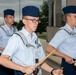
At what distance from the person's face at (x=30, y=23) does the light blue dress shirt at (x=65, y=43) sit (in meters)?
1.02

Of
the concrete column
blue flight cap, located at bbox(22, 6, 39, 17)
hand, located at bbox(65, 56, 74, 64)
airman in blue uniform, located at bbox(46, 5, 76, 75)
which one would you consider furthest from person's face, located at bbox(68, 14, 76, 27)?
the concrete column

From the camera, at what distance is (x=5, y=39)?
7801 mm

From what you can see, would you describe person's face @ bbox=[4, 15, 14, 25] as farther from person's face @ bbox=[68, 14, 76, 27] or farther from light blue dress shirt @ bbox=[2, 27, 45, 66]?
light blue dress shirt @ bbox=[2, 27, 45, 66]

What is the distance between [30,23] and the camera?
4629 millimetres

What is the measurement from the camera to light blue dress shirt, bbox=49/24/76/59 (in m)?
5.63

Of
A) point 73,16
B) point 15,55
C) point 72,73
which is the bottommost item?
point 72,73

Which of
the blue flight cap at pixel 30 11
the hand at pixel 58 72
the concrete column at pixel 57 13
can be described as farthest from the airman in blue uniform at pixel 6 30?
the concrete column at pixel 57 13

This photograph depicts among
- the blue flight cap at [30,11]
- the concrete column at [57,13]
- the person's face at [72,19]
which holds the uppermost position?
the blue flight cap at [30,11]

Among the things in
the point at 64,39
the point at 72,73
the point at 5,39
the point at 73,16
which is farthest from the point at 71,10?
the point at 5,39

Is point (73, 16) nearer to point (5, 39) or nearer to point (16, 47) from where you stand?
point (16, 47)

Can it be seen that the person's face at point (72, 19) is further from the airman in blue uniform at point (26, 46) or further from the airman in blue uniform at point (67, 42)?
the airman in blue uniform at point (26, 46)

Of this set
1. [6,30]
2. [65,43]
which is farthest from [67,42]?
[6,30]

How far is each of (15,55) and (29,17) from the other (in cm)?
48

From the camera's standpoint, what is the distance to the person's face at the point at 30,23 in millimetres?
4615
